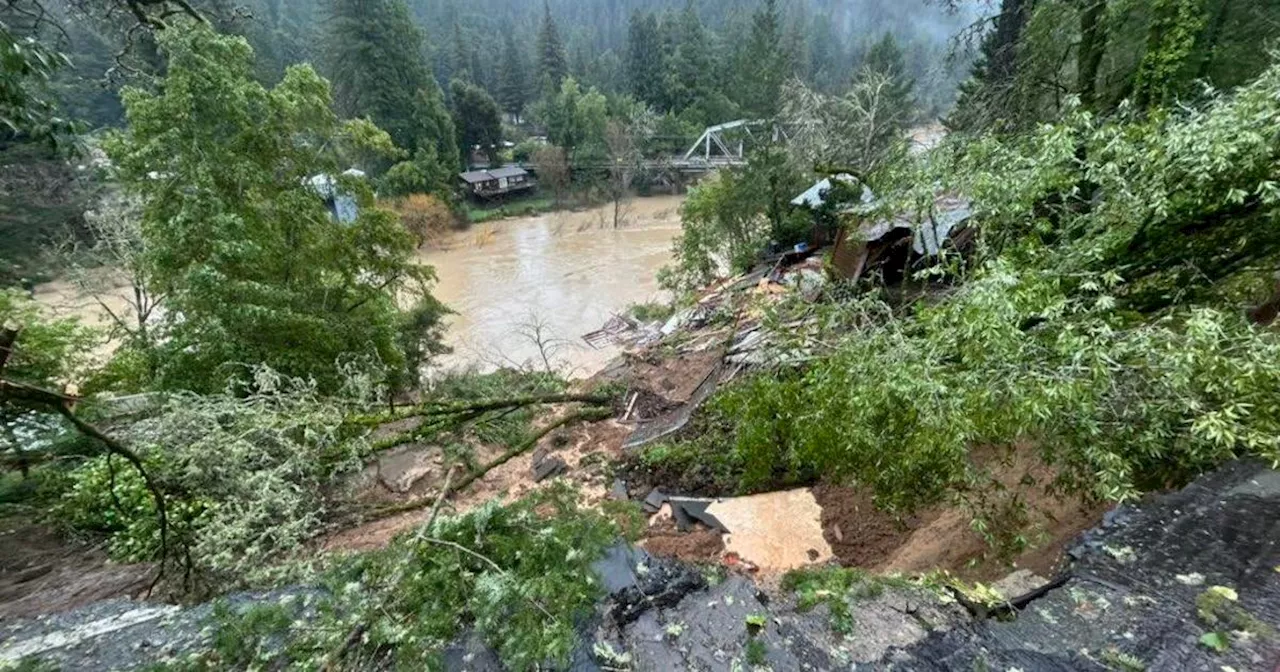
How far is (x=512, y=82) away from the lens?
140 ft

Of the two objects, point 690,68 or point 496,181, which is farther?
point 690,68

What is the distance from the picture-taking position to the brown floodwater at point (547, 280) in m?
15.1

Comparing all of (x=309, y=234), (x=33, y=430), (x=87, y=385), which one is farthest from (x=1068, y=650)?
(x=87, y=385)

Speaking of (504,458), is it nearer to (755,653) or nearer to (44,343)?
(755,653)

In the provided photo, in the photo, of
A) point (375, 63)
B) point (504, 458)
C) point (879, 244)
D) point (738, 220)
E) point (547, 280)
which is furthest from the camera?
point (375, 63)

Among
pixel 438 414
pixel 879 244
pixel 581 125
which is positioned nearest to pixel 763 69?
pixel 581 125

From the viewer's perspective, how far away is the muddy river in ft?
47.6

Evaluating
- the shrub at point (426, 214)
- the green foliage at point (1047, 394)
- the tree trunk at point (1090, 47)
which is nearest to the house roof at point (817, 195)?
the tree trunk at point (1090, 47)

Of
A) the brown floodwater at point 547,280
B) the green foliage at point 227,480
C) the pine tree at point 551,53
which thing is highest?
the pine tree at point 551,53

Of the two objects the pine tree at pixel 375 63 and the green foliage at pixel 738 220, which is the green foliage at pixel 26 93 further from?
the pine tree at pixel 375 63

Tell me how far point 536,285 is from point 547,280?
2.36 ft

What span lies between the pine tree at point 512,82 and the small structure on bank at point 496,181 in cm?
1225

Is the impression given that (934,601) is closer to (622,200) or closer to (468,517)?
(468,517)

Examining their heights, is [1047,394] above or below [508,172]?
below
